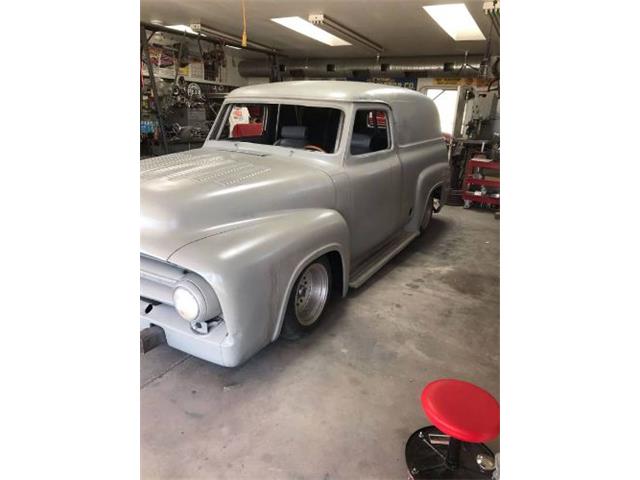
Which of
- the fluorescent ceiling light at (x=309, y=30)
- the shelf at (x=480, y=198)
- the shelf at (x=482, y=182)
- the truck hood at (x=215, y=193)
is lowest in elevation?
the shelf at (x=480, y=198)

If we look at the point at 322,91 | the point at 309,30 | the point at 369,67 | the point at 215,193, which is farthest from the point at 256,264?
the point at 369,67

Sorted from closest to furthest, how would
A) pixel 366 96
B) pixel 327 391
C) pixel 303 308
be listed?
pixel 327 391 → pixel 303 308 → pixel 366 96

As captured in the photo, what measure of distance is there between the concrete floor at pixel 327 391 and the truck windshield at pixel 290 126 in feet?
4.97

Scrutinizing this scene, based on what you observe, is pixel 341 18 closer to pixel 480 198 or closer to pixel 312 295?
pixel 480 198

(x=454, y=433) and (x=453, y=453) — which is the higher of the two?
(x=454, y=433)

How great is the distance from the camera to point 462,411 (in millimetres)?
1642

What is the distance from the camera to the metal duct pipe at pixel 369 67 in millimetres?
9320

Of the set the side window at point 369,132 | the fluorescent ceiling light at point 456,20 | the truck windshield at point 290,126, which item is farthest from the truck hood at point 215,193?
the fluorescent ceiling light at point 456,20

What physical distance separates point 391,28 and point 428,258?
4870 mm

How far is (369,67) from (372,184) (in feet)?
25.0

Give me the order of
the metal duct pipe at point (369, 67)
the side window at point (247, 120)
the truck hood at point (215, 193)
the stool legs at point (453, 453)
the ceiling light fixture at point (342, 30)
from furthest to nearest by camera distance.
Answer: the metal duct pipe at point (369, 67)
the ceiling light fixture at point (342, 30)
the side window at point (247, 120)
the truck hood at point (215, 193)
the stool legs at point (453, 453)

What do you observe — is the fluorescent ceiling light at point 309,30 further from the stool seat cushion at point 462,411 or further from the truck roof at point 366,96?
the stool seat cushion at point 462,411

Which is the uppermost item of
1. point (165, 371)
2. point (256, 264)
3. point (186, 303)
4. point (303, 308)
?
point (256, 264)
